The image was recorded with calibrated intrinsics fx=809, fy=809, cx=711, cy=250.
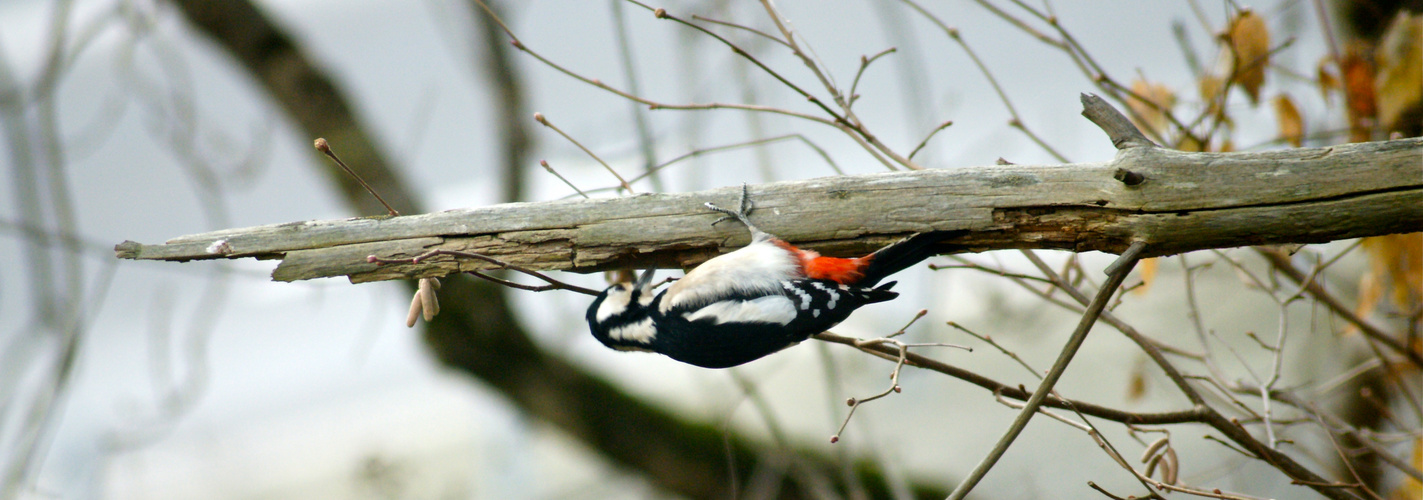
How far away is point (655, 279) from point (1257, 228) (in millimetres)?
1113

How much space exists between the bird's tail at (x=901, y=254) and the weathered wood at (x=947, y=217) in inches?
0.6

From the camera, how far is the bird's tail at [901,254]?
121 centimetres

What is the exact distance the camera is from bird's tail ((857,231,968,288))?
3.97 ft

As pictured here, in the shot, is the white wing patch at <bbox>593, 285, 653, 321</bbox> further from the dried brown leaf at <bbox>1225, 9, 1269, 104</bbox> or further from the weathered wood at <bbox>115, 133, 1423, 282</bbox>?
the dried brown leaf at <bbox>1225, 9, 1269, 104</bbox>

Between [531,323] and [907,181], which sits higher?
[531,323]

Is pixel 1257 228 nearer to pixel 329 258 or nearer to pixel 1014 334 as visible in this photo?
pixel 329 258

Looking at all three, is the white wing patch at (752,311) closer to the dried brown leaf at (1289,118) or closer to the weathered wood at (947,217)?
the weathered wood at (947,217)

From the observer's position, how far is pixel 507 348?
3631 mm

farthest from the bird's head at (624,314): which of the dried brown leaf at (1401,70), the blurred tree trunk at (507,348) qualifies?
the dried brown leaf at (1401,70)

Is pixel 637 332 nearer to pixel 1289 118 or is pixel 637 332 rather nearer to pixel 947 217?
pixel 947 217

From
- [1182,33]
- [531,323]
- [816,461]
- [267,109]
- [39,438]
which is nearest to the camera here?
[1182,33]

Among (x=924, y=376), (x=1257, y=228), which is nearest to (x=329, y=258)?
(x=1257, y=228)

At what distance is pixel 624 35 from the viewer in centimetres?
194

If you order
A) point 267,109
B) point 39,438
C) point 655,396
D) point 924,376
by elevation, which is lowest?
point 39,438
